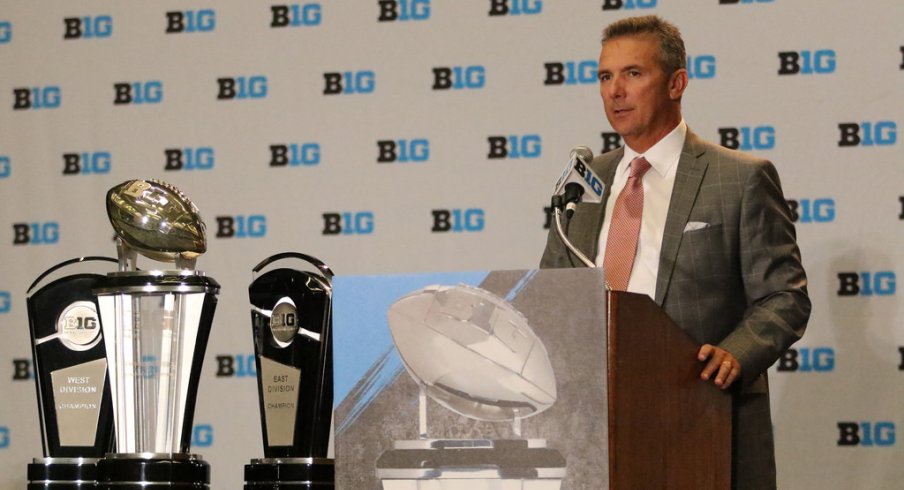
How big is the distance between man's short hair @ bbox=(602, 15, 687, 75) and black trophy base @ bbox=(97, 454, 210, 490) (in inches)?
56.9

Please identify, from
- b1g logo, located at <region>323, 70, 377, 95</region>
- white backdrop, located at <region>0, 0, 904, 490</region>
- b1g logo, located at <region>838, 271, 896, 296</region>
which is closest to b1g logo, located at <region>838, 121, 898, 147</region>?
white backdrop, located at <region>0, 0, 904, 490</region>

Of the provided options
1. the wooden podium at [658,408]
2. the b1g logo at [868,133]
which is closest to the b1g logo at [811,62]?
the b1g logo at [868,133]

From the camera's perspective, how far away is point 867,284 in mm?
3959

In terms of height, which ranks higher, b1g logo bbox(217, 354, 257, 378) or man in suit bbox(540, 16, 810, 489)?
man in suit bbox(540, 16, 810, 489)

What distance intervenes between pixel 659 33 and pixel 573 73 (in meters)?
1.16

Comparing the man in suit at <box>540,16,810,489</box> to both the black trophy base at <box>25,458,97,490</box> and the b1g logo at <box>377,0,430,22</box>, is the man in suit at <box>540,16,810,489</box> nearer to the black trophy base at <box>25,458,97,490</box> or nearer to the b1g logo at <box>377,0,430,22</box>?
the black trophy base at <box>25,458,97,490</box>

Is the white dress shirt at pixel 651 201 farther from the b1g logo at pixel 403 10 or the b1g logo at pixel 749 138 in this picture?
the b1g logo at pixel 403 10

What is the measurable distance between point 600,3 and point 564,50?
0.66 feet

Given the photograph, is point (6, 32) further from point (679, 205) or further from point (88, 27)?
point (679, 205)

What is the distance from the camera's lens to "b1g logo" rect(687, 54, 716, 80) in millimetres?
4121

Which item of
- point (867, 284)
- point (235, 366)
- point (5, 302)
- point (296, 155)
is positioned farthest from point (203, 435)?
point (867, 284)

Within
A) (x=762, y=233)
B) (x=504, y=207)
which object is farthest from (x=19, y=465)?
(x=762, y=233)

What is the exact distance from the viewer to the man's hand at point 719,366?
93.4 inches

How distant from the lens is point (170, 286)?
2.60 m
